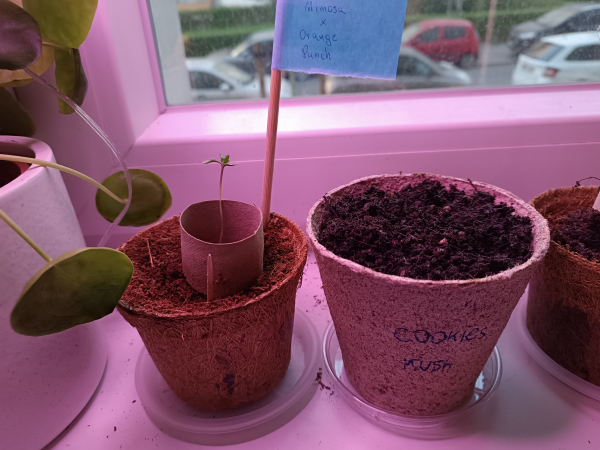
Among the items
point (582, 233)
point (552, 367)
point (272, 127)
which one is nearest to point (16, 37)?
point (272, 127)

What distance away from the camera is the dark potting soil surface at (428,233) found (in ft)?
1.70

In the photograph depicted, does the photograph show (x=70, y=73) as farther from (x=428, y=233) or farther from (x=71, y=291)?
(x=428, y=233)

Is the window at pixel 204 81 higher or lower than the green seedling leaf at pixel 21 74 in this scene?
lower

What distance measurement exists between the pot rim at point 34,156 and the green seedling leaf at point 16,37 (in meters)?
0.13

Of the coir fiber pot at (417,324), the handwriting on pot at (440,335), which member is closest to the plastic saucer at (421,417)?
the coir fiber pot at (417,324)

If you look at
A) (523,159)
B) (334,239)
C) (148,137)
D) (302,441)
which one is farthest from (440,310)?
(148,137)

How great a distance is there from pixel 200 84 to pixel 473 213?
0.68 meters

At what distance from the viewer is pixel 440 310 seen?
49 centimetres

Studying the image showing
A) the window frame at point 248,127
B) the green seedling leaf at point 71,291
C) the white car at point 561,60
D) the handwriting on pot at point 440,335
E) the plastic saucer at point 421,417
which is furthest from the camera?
the white car at point 561,60

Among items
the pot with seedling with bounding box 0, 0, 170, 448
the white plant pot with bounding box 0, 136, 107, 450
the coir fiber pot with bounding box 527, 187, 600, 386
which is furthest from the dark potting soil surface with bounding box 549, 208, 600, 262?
the white plant pot with bounding box 0, 136, 107, 450

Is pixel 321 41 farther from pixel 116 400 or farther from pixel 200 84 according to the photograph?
pixel 116 400

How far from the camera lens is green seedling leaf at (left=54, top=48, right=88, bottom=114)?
0.57 meters

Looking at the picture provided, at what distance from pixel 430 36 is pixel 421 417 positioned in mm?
778

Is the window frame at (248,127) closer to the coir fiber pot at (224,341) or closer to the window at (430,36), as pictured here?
the window at (430,36)
